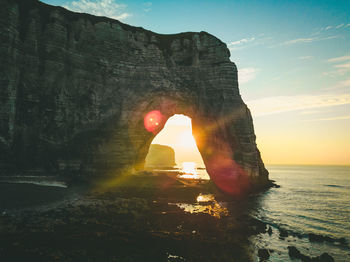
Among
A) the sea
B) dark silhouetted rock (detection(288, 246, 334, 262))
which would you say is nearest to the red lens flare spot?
the sea

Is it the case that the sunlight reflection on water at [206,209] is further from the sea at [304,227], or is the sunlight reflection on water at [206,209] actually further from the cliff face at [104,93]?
the cliff face at [104,93]

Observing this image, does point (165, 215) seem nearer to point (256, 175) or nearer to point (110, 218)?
point (110, 218)

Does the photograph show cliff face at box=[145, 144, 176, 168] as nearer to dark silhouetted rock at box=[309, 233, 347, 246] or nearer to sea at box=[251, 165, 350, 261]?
sea at box=[251, 165, 350, 261]

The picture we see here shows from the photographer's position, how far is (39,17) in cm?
2344

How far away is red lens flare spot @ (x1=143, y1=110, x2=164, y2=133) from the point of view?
99.6 feet

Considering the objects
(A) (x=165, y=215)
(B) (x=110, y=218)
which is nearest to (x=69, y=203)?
(B) (x=110, y=218)

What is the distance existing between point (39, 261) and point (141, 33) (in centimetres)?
3025

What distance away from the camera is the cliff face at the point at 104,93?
70.6ft

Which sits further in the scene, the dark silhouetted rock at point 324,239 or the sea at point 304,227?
the dark silhouetted rock at point 324,239

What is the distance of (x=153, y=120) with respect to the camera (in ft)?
102

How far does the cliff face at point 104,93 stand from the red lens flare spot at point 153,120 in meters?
0.66

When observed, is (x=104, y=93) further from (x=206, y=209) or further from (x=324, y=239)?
(x=324, y=239)

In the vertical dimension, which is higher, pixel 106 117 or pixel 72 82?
pixel 72 82

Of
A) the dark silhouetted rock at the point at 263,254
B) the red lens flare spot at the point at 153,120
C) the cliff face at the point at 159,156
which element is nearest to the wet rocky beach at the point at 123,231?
the dark silhouetted rock at the point at 263,254
